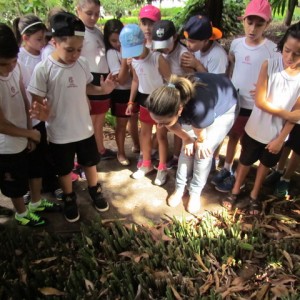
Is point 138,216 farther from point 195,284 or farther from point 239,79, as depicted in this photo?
point 239,79

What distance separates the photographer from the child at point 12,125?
91.3 inches

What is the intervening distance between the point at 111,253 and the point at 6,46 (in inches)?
73.0

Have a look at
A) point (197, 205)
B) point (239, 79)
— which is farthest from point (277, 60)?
point (197, 205)

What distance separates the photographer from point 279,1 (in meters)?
6.42

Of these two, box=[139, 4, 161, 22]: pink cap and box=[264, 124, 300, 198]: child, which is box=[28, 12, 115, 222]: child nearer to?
box=[139, 4, 161, 22]: pink cap

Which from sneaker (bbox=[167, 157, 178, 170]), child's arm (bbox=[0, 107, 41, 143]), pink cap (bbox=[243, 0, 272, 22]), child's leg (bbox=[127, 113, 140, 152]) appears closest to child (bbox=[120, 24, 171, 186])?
sneaker (bbox=[167, 157, 178, 170])

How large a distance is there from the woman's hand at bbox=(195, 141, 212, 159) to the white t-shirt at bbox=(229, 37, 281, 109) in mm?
692

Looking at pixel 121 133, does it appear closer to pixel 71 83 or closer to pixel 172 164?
pixel 172 164

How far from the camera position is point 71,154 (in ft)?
9.53

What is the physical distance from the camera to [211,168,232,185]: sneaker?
3.57m

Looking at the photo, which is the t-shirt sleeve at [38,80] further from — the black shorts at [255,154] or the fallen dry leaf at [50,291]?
the black shorts at [255,154]

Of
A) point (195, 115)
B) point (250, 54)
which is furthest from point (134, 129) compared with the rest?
point (250, 54)

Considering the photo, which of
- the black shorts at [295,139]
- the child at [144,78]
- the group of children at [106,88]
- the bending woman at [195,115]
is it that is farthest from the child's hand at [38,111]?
the black shorts at [295,139]

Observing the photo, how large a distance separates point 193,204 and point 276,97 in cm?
134
